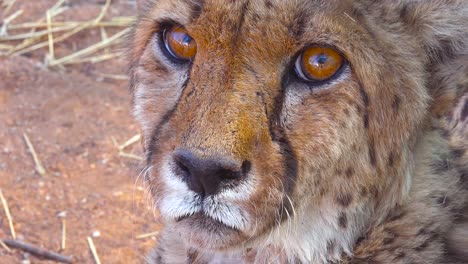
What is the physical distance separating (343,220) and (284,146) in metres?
0.35

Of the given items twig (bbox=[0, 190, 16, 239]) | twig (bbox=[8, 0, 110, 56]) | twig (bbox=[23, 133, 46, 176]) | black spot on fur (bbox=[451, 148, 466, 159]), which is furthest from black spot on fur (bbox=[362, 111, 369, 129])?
twig (bbox=[8, 0, 110, 56])

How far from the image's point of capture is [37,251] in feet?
13.3

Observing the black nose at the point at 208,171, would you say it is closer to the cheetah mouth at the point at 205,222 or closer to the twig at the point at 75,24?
the cheetah mouth at the point at 205,222

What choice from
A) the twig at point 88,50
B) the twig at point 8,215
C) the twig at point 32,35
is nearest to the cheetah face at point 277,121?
the twig at point 8,215

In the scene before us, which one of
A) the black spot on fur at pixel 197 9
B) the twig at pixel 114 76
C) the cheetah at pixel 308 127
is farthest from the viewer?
the twig at pixel 114 76

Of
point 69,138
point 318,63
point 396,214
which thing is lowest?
point 69,138

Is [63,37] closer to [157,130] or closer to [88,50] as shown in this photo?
[88,50]

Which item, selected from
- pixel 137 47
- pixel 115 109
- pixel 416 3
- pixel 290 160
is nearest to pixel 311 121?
pixel 290 160

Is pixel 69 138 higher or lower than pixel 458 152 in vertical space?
lower

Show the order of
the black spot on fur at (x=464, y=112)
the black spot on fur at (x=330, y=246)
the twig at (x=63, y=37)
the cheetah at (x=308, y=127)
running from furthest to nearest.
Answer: the twig at (x=63, y=37), the black spot on fur at (x=464, y=112), the black spot on fur at (x=330, y=246), the cheetah at (x=308, y=127)

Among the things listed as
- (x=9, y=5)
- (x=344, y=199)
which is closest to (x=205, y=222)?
(x=344, y=199)

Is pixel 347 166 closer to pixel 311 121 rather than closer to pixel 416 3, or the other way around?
pixel 311 121

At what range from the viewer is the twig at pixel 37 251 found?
4.05 m

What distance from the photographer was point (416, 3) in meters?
2.75
